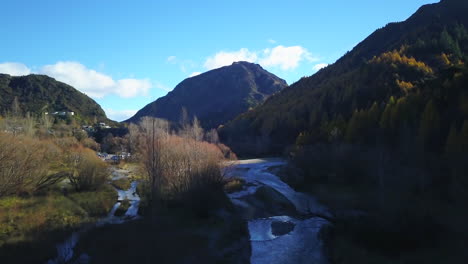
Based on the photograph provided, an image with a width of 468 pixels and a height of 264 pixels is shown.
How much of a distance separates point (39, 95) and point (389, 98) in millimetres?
174748

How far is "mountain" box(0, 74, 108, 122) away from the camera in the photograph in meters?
159

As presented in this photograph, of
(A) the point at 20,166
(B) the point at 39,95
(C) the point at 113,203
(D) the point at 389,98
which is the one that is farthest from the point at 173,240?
(B) the point at 39,95

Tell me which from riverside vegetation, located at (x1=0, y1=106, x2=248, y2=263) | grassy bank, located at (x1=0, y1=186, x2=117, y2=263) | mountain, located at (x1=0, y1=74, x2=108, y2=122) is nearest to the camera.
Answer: grassy bank, located at (x1=0, y1=186, x2=117, y2=263)

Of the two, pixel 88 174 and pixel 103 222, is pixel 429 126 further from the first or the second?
pixel 88 174

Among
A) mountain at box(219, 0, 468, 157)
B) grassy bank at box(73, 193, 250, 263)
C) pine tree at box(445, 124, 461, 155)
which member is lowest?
grassy bank at box(73, 193, 250, 263)

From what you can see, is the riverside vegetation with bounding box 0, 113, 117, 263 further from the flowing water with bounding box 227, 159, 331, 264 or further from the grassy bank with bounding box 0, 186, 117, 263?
the flowing water with bounding box 227, 159, 331, 264

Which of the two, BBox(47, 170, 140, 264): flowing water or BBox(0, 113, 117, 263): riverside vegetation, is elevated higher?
BBox(0, 113, 117, 263): riverside vegetation

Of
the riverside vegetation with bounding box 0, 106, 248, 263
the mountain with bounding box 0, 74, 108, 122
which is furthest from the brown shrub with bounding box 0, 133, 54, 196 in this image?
the mountain with bounding box 0, 74, 108, 122

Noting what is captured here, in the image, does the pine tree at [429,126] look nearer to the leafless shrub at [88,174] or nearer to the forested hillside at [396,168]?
the forested hillside at [396,168]

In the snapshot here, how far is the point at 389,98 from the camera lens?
6334cm

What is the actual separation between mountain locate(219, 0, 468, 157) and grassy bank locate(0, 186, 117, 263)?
118 ft

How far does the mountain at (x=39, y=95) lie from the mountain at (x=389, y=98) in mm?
106534

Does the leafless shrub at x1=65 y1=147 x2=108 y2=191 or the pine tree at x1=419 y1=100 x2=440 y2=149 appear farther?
the leafless shrub at x1=65 y1=147 x2=108 y2=191

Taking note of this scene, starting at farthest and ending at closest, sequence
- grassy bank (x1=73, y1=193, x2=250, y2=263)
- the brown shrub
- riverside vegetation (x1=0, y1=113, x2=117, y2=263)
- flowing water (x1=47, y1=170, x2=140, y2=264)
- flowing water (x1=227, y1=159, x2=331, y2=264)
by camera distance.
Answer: the brown shrub, riverside vegetation (x1=0, y1=113, x2=117, y2=263), flowing water (x1=227, y1=159, x2=331, y2=264), grassy bank (x1=73, y1=193, x2=250, y2=263), flowing water (x1=47, y1=170, x2=140, y2=264)
